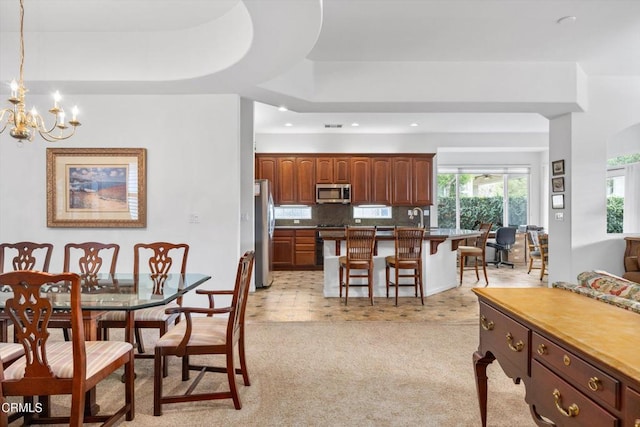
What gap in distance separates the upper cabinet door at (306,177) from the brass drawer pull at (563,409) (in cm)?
667

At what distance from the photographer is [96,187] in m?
4.08

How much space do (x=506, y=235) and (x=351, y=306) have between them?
4473 millimetres

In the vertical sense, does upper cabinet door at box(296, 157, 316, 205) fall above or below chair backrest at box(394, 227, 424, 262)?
above

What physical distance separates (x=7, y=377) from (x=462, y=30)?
4.13 metres

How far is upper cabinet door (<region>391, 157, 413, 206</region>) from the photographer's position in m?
7.83

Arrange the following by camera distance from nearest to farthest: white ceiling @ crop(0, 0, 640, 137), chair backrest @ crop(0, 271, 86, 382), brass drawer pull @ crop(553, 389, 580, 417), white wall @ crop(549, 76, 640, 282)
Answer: brass drawer pull @ crop(553, 389, 580, 417) → chair backrest @ crop(0, 271, 86, 382) → white ceiling @ crop(0, 0, 640, 137) → white wall @ crop(549, 76, 640, 282)

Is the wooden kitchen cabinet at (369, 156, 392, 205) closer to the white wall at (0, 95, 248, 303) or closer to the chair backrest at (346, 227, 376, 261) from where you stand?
the chair backrest at (346, 227, 376, 261)

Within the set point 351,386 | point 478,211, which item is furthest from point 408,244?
point 478,211

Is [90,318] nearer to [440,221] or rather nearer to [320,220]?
[320,220]

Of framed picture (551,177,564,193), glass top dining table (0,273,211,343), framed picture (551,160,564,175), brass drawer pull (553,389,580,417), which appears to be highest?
framed picture (551,160,564,175)

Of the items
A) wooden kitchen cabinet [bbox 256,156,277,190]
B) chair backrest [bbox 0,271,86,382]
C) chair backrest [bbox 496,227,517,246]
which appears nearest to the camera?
chair backrest [bbox 0,271,86,382]

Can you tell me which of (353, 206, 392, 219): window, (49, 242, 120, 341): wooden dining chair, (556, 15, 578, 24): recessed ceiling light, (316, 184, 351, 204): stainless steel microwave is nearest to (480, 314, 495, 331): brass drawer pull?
(49, 242, 120, 341): wooden dining chair

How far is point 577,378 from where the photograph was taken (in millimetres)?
1187

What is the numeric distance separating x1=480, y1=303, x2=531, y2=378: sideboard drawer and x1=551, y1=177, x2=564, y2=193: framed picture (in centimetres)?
364
